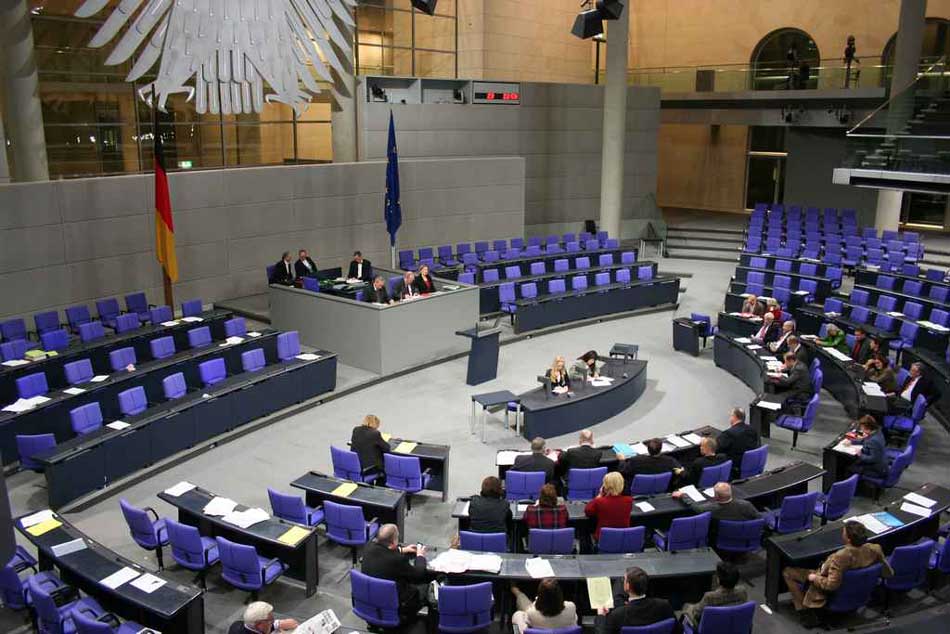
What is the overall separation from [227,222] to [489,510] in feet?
41.9

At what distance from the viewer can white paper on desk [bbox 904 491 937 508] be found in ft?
27.3

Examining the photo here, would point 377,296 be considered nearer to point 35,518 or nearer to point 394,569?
point 35,518

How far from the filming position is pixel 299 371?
12.8 metres

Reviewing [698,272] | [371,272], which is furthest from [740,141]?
[371,272]

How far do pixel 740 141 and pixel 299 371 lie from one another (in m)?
24.1

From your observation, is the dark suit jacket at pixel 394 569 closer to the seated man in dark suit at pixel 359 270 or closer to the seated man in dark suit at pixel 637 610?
the seated man in dark suit at pixel 637 610

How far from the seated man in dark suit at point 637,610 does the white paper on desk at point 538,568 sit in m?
0.93

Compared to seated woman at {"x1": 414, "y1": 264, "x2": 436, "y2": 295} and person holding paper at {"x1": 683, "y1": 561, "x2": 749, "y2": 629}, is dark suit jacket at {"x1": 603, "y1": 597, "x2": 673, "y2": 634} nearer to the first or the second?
person holding paper at {"x1": 683, "y1": 561, "x2": 749, "y2": 629}

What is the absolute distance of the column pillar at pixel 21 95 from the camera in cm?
1509

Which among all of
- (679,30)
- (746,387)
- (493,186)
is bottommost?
(746,387)

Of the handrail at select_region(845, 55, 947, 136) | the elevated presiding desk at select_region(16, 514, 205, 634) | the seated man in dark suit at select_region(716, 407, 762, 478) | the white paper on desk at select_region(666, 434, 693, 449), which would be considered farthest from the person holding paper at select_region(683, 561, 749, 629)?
the handrail at select_region(845, 55, 947, 136)

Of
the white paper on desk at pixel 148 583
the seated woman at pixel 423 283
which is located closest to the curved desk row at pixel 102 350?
the seated woman at pixel 423 283

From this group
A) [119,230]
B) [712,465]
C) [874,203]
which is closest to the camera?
[712,465]

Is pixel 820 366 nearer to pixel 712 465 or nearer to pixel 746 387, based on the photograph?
pixel 746 387
